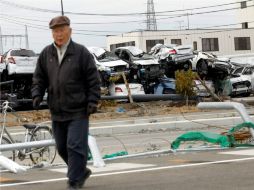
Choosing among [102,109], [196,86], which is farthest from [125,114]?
[196,86]

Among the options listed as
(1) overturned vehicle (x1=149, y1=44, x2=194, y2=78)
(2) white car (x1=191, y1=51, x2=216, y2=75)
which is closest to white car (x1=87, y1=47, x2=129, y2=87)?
(1) overturned vehicle (x1=149, y1=44, x2=194, y2=78)

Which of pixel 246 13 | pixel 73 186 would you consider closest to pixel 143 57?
pixel 73 186

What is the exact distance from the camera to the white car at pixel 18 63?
84.4ft

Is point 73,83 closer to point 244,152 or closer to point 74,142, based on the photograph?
point 74,142

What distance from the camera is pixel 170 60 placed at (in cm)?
3158

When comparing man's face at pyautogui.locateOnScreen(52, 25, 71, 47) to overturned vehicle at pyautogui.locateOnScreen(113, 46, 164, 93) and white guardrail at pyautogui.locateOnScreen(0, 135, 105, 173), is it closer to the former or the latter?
white guardrail at pyautogui.locateOnScreen(0, 135, 105, 173)

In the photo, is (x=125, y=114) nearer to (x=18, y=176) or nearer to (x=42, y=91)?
(x=18, y=176)

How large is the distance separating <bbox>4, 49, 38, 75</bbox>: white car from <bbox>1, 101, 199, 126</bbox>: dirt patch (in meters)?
1.72

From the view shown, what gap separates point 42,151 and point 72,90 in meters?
5.16

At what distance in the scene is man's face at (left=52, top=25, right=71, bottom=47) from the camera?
6766 millimetres

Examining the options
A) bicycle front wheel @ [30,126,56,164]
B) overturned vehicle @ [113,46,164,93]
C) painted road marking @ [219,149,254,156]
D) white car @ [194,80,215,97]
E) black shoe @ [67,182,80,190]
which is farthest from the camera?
overturned vehicle @ [113,46,164,93]

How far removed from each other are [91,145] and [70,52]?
2.77 m

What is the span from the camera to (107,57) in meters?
30.4

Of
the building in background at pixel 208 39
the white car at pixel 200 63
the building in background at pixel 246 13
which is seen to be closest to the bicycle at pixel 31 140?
the white car at pixel 200 63
